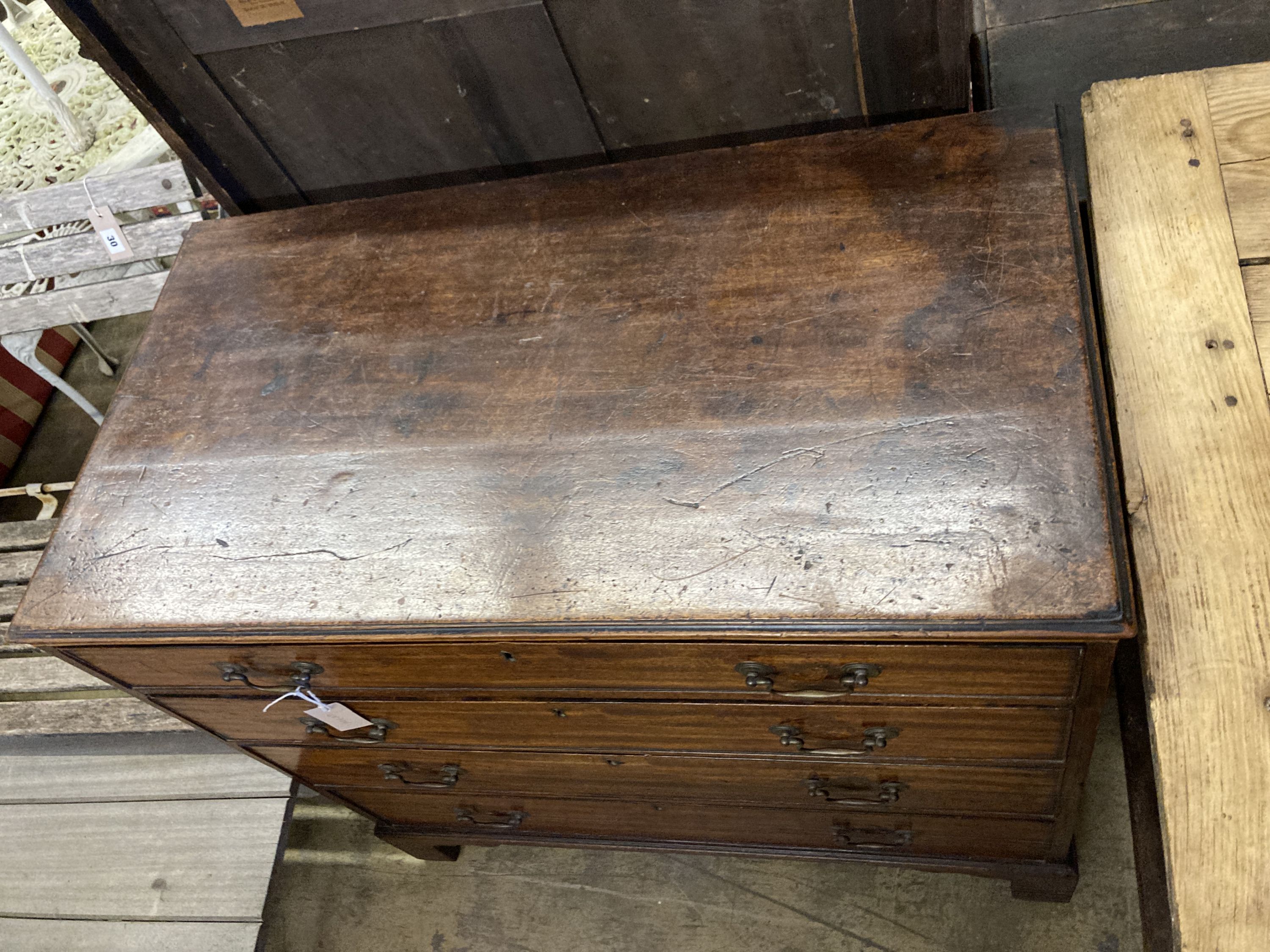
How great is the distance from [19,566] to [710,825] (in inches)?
69.0

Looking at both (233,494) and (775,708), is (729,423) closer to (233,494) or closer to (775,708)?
(775,708)

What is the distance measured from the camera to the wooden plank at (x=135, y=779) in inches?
86.1

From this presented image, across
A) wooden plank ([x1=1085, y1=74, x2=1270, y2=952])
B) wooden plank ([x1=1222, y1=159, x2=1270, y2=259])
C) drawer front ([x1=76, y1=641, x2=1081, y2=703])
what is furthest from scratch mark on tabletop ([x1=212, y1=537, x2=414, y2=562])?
wooden plank ([x1=1222, y1=159, x2=1270, y2=259])

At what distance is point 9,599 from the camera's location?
7.77 ft

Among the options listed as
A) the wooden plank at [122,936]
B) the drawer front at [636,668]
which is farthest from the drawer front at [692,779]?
the wooden plank at [122,936]

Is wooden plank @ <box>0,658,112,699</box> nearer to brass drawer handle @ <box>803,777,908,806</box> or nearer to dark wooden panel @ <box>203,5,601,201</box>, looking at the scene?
dark wooden panel @ <box>203,5,601,201</box>

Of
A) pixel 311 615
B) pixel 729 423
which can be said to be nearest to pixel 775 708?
pixel 729 423

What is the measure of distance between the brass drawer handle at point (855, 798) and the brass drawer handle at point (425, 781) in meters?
0.58

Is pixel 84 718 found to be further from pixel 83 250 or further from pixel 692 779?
pixel 692 779

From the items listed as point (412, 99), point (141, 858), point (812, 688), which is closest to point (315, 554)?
point (812, 688)

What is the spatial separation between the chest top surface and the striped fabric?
1980 mm

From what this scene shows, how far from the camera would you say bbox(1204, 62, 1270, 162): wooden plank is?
1.28 metres

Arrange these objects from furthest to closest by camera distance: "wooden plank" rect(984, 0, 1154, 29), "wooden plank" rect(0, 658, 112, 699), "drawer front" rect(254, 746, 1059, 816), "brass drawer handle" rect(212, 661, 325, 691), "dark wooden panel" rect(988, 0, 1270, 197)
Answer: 1. "wooden plank" rect(0, 658, 112, 699)
2. "wooden plank" rect(984, 0, 1154, 29)
3. "dark wooden panel" rect(988, 0, 1270, 197)
4. "drawer front" rect(254, 746, 1059, 816)
5. "brass drawer handle" rect(212, 661, 325, 691)

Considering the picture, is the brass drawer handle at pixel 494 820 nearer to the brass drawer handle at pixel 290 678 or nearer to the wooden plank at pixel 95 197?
the brass drawer handle at pixel 290 678
